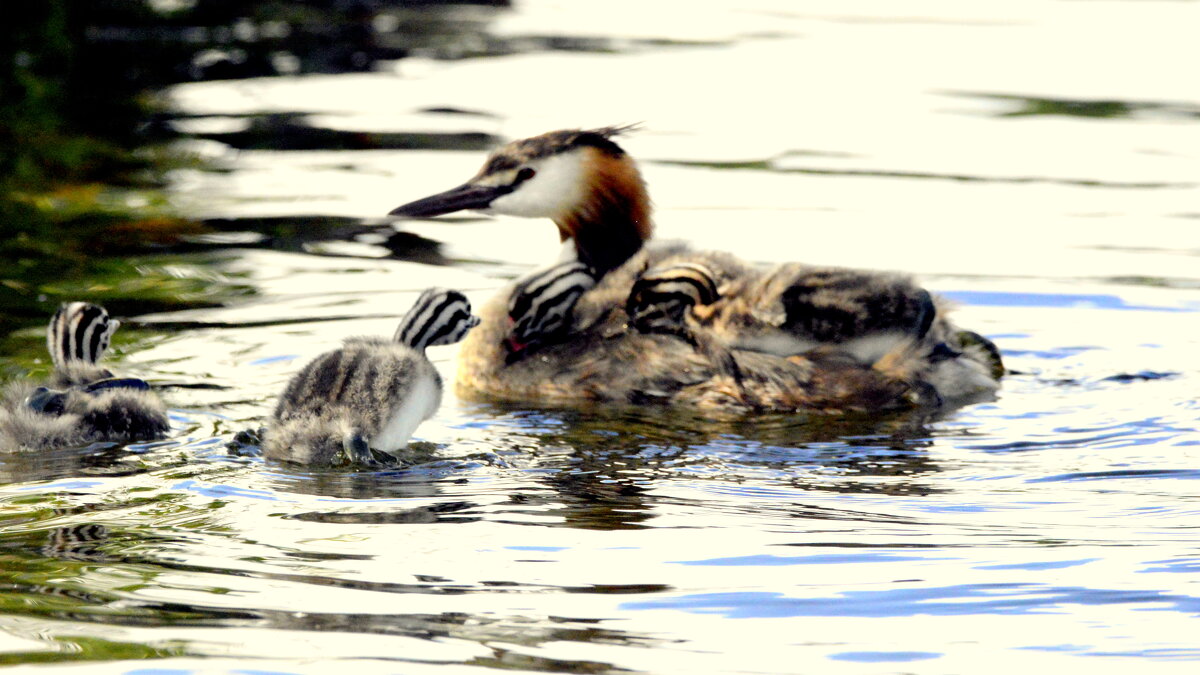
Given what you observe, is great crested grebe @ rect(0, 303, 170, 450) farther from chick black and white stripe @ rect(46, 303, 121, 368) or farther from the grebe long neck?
the grebe long neck

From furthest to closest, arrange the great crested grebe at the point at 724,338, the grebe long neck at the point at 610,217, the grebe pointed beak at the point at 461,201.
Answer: the grebe pointed beak at the point at 461,201 < the grebe long neck at the point at 610,217 < the great crested grebe at the point at 724,338

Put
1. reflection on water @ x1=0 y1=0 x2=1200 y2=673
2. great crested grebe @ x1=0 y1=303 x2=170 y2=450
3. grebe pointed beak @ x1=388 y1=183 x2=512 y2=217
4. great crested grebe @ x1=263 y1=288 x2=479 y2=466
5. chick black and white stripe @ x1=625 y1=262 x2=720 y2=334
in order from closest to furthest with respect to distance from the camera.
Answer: reflection on water @ x1=0 y1=0 x2=1200 y2=673
great crested grebe @ x1=263 y1=288 x2=479 y2=466
great crested grebe @ x1=0 y1=303 x2=170 y2=450
chick black and white stripe @ x1=625 y1=262 x2=720 y2=334
grebe pointed beak @ x1=388 y1=183 x2=512 y2=217

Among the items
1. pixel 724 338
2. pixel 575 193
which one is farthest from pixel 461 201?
pixel 724 338

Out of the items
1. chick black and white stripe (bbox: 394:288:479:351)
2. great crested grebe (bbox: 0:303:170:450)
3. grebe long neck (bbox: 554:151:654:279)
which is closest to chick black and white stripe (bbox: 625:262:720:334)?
grebe long neck (bbox: 554:151:654:279)

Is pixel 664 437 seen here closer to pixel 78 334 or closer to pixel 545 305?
pixel 545 305

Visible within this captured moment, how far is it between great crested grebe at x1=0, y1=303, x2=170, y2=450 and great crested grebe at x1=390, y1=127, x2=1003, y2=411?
A: 179 cm

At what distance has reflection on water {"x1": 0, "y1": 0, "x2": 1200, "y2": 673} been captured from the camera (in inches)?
205

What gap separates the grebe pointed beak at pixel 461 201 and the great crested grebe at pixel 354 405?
159 cm

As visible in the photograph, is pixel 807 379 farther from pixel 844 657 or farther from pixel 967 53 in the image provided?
pixel 967 53

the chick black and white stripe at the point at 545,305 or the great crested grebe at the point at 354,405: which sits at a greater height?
the chick black and white stripe at the point at 545,305

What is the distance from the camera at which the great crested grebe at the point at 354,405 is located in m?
6.90

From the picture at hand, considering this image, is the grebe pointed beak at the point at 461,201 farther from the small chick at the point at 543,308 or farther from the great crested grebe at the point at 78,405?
the great crested grebe at the point at 78,405

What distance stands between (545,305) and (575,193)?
753 mm

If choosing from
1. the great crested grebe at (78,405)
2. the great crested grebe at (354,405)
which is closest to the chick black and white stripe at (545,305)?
the great crested grebe at (354,405)
